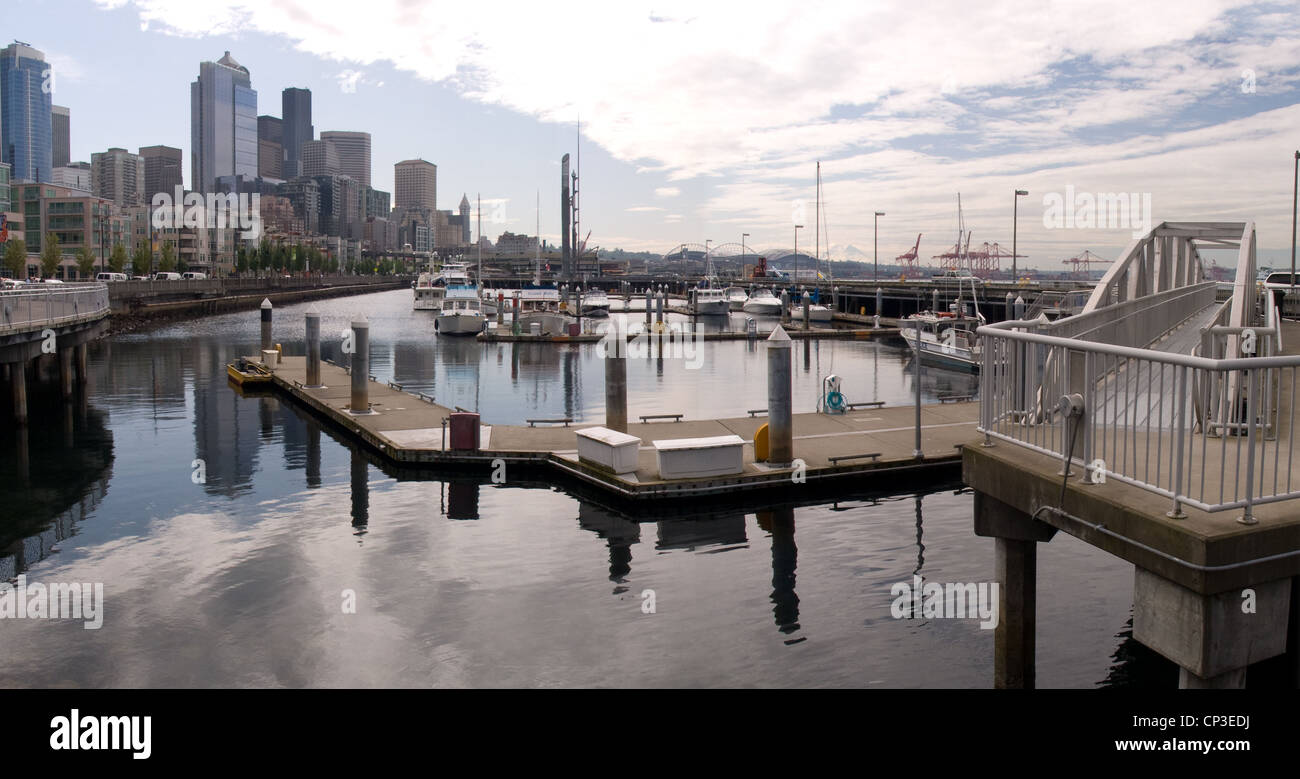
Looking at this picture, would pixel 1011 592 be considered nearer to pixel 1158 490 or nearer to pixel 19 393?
pixel 1158 490

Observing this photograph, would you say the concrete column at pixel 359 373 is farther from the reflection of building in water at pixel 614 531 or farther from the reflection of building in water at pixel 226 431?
the reflection of building in water at pixel 614 531

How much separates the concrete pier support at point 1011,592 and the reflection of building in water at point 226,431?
22.2 metres

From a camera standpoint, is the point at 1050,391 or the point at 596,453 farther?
the point at 596,453

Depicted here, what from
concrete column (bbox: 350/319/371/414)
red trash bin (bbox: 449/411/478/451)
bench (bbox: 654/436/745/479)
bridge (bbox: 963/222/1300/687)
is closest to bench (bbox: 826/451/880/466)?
bench (bbox: 654/436/745/479)

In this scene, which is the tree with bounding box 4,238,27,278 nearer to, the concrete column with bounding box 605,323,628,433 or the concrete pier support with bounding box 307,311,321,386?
the concrete pier support with bounding box 307,311,321,386

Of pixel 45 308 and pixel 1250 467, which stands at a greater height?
pixel 45 308

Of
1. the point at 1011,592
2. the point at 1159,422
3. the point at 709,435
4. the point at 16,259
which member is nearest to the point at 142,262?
the point at 16,259

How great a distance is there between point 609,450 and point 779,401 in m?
4.61

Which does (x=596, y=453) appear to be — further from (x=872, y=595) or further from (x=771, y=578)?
(x=872, y=595)

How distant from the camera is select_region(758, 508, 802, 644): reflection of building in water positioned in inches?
684

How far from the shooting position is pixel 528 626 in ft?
54.9

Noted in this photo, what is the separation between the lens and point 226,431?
3678cm
